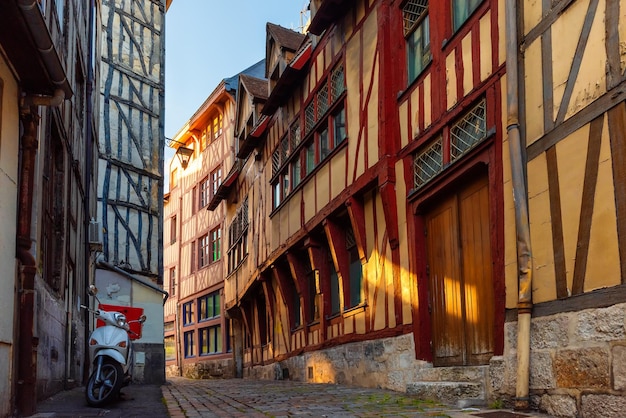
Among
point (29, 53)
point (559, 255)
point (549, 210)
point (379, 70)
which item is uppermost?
point (379, 70)

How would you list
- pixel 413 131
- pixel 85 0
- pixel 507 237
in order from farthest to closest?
pixel 85 0 → pixel 413 131 → pixel 507 237

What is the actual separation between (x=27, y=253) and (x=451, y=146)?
4.00 metres

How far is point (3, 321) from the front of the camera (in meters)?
5.05

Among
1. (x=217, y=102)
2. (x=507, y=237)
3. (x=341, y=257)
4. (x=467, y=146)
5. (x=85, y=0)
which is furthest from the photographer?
(x=217, y=102)

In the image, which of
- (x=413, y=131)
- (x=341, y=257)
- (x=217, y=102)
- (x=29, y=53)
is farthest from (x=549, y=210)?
(x=217, y=102)

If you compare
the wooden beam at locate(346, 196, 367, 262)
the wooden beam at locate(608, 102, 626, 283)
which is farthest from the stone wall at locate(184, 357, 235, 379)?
the wooden beam at locate(608, 102, 626, 283)

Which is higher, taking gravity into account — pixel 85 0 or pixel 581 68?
pixel 85 0

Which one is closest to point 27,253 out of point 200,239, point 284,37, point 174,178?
point 284,37

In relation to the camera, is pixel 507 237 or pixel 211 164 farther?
pixel 211 164

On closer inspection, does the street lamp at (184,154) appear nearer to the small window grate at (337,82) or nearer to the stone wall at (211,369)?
the stone wall at (211,369)

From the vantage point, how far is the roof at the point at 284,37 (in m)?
14.9

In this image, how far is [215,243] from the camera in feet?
84.6

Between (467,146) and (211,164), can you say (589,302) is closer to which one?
(467,146)

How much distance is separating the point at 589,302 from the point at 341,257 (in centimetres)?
607
